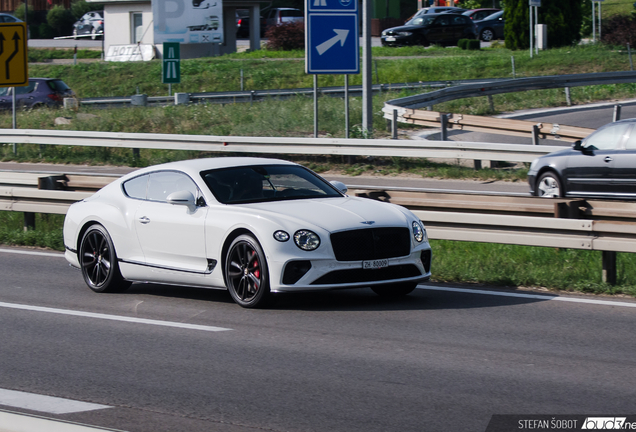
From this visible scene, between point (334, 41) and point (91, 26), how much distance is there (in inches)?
1982

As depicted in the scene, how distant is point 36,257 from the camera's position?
12391 mm

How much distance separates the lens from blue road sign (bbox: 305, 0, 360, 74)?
1927 cm

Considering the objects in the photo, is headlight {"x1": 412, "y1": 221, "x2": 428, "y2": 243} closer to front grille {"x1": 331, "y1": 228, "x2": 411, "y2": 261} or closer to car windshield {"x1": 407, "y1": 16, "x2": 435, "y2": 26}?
front grille {"x1": 331, "y1": 228, "x2": 411, "y2": 261}

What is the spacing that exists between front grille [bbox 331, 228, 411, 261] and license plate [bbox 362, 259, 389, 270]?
0.04m

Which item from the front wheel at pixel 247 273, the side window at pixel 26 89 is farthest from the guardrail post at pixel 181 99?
the front wheel at pixel 247 273

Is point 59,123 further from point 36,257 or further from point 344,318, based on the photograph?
point 344,318

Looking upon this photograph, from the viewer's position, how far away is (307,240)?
8.41 meters

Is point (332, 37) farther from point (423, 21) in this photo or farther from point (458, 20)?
point (458, 20)

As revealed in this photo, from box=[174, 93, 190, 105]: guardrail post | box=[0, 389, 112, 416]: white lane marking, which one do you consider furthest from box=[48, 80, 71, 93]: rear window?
box=[0, 389, 112, 416]: white lane marking

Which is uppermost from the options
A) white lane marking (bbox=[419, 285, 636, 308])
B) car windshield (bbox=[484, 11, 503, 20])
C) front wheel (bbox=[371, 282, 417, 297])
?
car windshield (bbox=[484, 11, 503, 20])

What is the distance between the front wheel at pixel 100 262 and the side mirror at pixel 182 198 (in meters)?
1.13

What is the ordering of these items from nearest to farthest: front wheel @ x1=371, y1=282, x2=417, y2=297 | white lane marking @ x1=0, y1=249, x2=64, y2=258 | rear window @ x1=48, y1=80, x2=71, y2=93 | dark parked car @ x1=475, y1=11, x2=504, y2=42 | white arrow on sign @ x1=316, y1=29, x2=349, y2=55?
front wheel @ x1=371, y1=282, x2=417, y2=297
white lane marking @ x1=0, y1=249, x2=64, y2=258
white arrow on sign @ x1=316, y1=29, x2=349, y2=55
rear window @ x1=48, y1=80, x2=71, y2=93
dark parked car @ x1=475, y1=11, x2=504, y2=42

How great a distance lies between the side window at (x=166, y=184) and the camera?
9.61 metres

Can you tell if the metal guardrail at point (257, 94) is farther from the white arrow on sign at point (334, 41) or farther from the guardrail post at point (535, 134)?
the white arrow on sign at point (334, 41)
